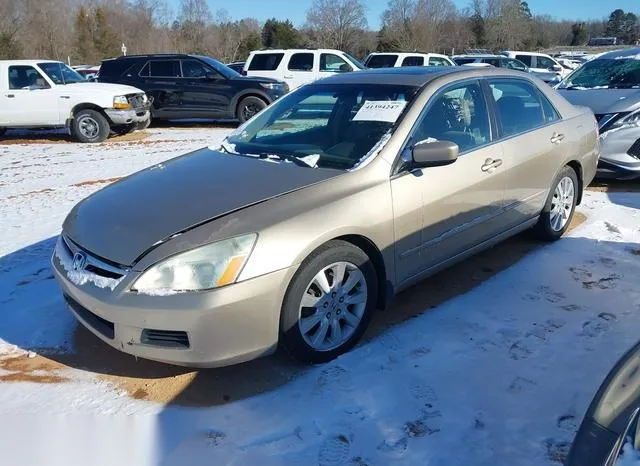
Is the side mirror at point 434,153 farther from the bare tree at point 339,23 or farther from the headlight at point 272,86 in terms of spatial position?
the bare tree at point 339,23

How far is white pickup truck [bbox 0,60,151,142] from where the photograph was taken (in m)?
11.9

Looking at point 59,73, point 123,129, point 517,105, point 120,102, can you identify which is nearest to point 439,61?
point 123,129

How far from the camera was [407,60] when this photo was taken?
1795 cm

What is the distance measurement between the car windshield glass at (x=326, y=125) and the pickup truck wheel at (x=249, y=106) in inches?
365

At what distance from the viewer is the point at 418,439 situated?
105 inches

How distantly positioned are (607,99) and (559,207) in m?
3.01

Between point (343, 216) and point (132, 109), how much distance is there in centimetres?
1015

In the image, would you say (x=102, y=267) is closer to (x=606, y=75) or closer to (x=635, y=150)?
(x=635, y=150)

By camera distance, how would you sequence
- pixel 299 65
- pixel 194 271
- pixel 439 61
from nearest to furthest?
pixel 194 271 → pixel 299 65 → pixel 439 61

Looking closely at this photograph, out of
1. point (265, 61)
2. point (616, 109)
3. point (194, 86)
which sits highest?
point (265, 61)

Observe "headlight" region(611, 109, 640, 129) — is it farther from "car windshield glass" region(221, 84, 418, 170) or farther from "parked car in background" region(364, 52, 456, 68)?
"parked car in background" region(364, 52, 456, 68)

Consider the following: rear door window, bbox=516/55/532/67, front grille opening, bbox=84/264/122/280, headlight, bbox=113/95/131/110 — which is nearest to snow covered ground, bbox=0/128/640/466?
front grille opening, bbox=84/264/122/280

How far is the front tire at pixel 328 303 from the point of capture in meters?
3.05

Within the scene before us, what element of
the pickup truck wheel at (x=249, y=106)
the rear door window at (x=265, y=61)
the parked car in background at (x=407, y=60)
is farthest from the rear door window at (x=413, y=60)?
the pickup truck wheel at (x=249, y=106)
